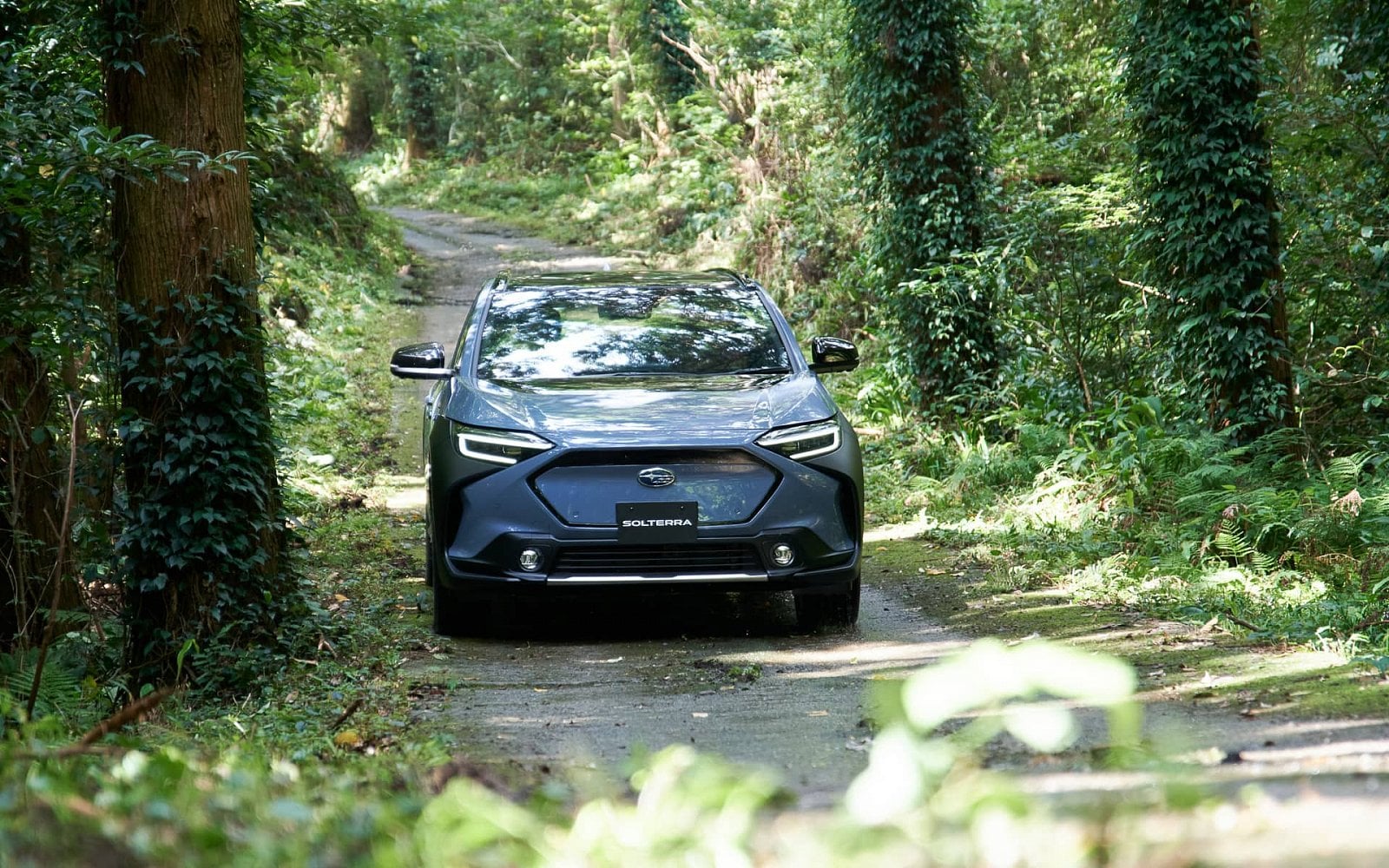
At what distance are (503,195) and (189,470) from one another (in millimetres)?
33867

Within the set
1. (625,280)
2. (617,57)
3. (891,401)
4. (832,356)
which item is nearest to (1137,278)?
(891,401)

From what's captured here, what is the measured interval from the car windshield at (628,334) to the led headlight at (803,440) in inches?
33.5

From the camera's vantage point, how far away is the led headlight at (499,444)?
6.31 metres

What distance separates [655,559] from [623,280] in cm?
252

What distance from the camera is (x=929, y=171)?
42.3 ft

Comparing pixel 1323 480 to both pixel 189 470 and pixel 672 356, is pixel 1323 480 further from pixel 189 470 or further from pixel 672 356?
pixel 189 470

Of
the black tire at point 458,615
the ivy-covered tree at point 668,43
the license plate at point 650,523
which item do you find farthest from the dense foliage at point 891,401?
the ivy-covered tree at point 668,43

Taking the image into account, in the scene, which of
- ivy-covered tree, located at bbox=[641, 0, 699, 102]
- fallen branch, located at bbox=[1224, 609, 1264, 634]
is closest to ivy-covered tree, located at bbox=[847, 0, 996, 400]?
fallen branch, located at bbox=[1224, 609, 1264, 634]

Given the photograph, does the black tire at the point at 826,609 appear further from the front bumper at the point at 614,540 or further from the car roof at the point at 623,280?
the car roof at the point at 623,280

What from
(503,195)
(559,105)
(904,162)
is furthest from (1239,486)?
(559,105)

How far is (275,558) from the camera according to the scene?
248 inches

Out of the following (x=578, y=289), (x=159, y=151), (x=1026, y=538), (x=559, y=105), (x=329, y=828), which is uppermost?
(x=559, y=105)

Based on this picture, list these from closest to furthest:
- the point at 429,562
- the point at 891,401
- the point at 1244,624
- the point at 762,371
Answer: the point at 1244,624, the point at 762,371, the point at 429,562, the point at 891,401

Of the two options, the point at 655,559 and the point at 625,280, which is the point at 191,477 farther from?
the point at 625,280
